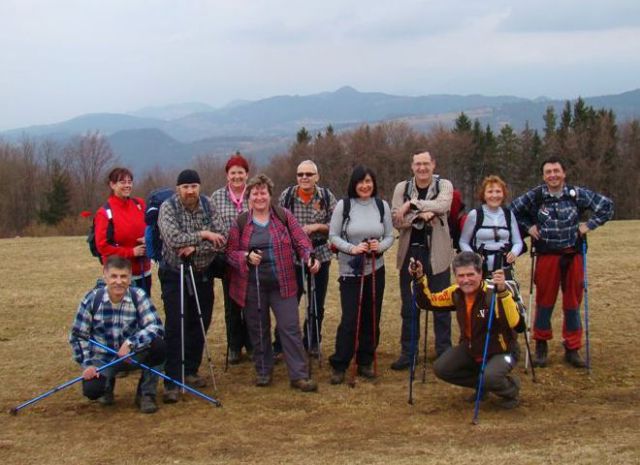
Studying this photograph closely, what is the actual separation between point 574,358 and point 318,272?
314 centimetres

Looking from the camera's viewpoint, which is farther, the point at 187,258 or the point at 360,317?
the point at 360,317

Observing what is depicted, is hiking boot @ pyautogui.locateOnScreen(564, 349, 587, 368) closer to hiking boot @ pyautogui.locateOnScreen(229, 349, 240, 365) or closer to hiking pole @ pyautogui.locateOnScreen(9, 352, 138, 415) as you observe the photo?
hiking boot @ pyautogui.locateOnScreen(229, 349, 240, 365)

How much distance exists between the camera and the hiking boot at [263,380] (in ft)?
24.3

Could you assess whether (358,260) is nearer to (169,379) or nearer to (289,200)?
(289,200)

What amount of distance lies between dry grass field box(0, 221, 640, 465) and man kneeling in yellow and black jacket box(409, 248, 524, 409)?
0.27 metres

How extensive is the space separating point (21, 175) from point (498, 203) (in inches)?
2647

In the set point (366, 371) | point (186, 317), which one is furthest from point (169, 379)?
point (366, 371)

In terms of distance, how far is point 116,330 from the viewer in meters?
6.74

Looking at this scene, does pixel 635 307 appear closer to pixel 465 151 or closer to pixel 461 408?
pixel 461 408

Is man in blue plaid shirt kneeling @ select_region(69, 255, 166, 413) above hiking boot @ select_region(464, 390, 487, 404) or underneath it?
above

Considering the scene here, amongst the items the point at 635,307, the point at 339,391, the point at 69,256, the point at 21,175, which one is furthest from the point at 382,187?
the point at 339,391

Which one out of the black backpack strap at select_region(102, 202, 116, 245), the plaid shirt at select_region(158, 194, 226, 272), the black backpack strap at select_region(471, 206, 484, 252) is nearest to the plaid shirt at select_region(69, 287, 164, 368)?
the plaid shirt at select_region(158, 194, 226, 272)

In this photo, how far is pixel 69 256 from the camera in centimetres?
2119

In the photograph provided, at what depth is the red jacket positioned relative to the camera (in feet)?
25.0
